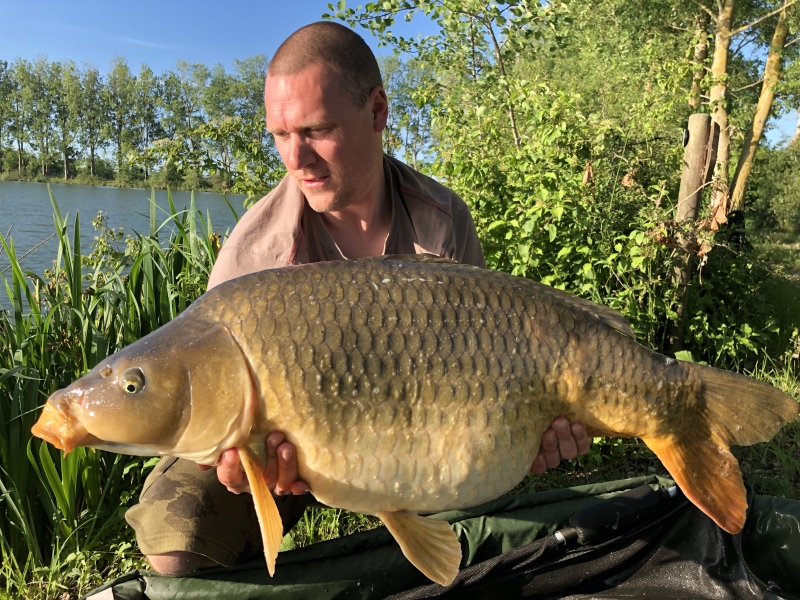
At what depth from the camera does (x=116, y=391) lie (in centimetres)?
114

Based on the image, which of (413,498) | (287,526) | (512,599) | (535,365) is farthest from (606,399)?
(287,526)

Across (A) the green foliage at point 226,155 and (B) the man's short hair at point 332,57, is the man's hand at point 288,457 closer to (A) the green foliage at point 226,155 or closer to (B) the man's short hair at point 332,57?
(B) the man's short hair at point 332,57

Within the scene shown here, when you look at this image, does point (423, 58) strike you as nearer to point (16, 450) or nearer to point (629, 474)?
point (629, 474)

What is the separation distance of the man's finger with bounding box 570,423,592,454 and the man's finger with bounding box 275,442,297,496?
0.60m

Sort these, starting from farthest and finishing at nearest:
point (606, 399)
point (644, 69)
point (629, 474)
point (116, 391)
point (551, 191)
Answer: point (644, 69) < point (551, 191) < point (629, 474) < point (606, 399) < point (116, 391)

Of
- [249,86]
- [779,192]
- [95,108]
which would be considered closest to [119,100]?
[95,108]

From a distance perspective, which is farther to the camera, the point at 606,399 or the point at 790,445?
the point at 790,445

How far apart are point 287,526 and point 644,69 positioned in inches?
208

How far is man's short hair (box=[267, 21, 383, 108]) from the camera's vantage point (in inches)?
64.8

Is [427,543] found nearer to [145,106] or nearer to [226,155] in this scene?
[226,155]

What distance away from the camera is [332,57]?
5.49 feet

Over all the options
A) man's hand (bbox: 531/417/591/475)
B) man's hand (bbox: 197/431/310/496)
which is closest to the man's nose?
man's hand (bbox: 197/431/310/496)

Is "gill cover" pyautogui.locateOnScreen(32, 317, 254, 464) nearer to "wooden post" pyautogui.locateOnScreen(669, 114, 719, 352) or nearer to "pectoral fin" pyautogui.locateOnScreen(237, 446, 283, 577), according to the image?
"pectoral fin" pyautogui.locateOnScreen(237, 446, 283, 577)

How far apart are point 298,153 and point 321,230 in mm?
256
